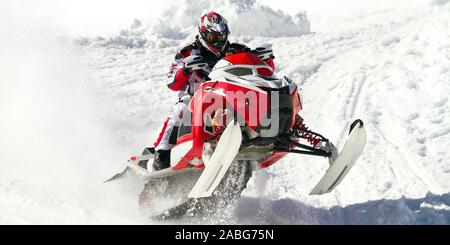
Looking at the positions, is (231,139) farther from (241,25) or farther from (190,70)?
(241,25)

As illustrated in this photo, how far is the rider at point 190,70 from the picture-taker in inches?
227

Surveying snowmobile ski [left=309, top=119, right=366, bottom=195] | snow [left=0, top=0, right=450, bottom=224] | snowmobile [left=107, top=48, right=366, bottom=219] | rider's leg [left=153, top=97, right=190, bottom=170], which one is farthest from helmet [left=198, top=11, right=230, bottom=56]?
snow [left=0, top=0, right=450, bottom=224]

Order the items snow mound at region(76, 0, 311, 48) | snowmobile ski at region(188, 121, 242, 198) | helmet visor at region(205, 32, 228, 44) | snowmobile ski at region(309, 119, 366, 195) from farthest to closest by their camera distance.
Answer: snow mound at region(76, 0, 311, 48) < helmet visor at region(205, 32, 228, 44) < snowmobile ski at region(309, 119, 366, 195) < snowmobile ski at region(188, 121, 242, 198)

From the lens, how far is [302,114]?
29.0 ft

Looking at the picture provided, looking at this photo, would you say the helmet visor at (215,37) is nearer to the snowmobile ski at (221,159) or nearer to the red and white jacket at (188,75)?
the red and white jacket at (188,75)

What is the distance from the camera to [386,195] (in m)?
5.92

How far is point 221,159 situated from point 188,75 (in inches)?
51.9

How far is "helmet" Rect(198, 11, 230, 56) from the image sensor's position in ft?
18.9

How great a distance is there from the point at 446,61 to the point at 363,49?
118 inches

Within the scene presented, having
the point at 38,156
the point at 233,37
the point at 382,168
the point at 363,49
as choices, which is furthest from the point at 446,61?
the point at 233,37

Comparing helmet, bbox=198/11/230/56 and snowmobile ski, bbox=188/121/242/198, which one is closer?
snowmobile ski, bbox=188/121/242/198

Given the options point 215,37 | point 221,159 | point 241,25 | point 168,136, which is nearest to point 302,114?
point 215,37

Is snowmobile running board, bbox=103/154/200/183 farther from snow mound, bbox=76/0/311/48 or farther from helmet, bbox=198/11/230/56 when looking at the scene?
snow mound, bbox=76/0/311/48
